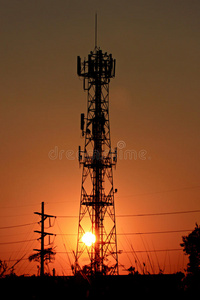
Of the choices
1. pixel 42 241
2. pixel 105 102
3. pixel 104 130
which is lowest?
pixel 42 241

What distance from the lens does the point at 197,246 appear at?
67000 mm

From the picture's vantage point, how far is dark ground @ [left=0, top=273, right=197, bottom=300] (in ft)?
26.6

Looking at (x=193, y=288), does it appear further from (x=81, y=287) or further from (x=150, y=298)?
(x=81, y=287)

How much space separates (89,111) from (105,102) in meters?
2.33

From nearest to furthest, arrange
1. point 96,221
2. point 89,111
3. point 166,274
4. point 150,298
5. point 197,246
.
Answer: point 150,298
point 166,274
point 96,221
point 89,111
point 197,246

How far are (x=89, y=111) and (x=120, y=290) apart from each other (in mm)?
49008

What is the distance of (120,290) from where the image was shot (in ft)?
27.7

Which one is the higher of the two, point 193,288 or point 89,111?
point 89,111

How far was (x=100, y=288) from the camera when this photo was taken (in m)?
8.12

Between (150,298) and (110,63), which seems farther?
(110,63)

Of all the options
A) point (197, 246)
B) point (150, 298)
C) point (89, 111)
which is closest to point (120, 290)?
point (150, 298)

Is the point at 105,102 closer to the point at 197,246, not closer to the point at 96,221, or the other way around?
the point at 96,221

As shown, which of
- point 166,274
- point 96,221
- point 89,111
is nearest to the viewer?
point 166,274

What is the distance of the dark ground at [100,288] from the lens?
812 centimetres
